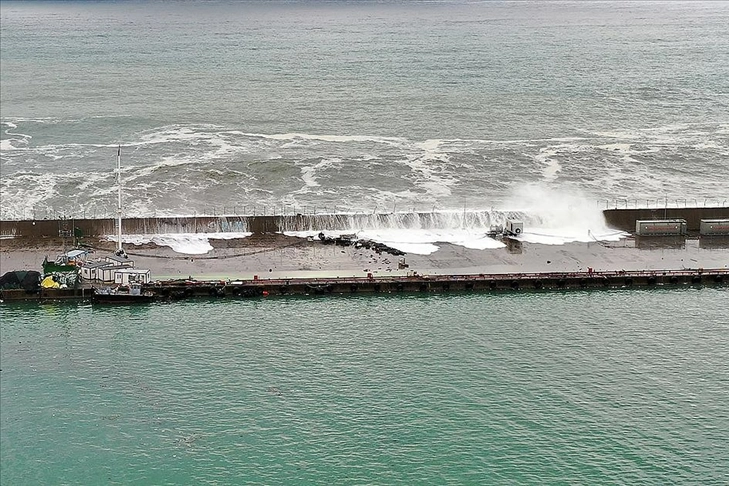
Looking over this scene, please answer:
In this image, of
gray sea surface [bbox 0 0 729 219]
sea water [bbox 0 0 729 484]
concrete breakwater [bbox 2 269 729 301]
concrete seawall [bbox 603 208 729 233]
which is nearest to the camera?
sea water [bbox 0 0 729 484]

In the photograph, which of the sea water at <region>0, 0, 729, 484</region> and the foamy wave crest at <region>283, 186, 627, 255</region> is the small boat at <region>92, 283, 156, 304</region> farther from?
the foamy wave crest at <region>283, 186, 627, 255</region>

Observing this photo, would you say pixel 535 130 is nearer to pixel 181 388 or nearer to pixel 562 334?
pixel 562 334

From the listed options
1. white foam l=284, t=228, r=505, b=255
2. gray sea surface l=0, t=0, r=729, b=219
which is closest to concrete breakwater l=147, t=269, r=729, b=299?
white foam l=284, t=228, r=505, b=255

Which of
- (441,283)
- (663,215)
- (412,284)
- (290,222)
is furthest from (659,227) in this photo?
(290,222)

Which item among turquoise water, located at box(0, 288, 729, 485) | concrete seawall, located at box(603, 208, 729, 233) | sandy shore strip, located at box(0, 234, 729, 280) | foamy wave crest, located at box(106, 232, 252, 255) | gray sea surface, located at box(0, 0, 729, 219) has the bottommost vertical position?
turquoise water, located at box(0, 288, 729, 485)

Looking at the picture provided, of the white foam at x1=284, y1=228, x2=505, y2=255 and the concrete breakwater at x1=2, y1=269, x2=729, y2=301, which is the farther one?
the white foam at x1=284, y1=228, x2=505, y2=255

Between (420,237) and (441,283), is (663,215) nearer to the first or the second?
(420,237)
